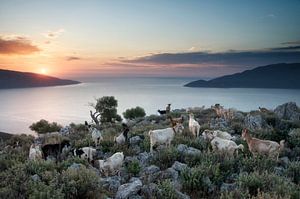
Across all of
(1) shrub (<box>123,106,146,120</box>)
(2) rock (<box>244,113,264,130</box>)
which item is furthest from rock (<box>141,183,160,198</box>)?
(1) shrub (<box>123,106,146,120</box>)

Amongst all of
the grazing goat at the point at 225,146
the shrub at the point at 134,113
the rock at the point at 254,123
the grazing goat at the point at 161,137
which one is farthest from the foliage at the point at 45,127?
the grazing goat at the point at 225,146

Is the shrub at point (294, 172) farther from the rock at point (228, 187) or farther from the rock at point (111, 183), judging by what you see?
the rock at point (111, 183)

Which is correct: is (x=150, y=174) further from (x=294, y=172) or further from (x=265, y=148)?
(x=265, y=148)

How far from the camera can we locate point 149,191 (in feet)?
27.1

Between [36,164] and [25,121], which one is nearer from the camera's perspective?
[36,164]

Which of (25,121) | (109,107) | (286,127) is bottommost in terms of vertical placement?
(25,121)

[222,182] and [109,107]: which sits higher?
[222,182]

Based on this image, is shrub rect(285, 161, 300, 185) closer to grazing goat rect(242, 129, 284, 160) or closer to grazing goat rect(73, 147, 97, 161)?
grazing goat rect(242, 129, 284, 160)

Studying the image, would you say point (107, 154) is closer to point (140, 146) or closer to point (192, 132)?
point (140, 146)

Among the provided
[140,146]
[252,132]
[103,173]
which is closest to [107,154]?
[140,146]

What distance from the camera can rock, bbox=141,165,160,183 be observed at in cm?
951

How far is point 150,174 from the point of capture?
33.3ft

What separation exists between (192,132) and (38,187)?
9921mm

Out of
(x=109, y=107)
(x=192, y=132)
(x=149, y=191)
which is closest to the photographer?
(x=149, y=191)
